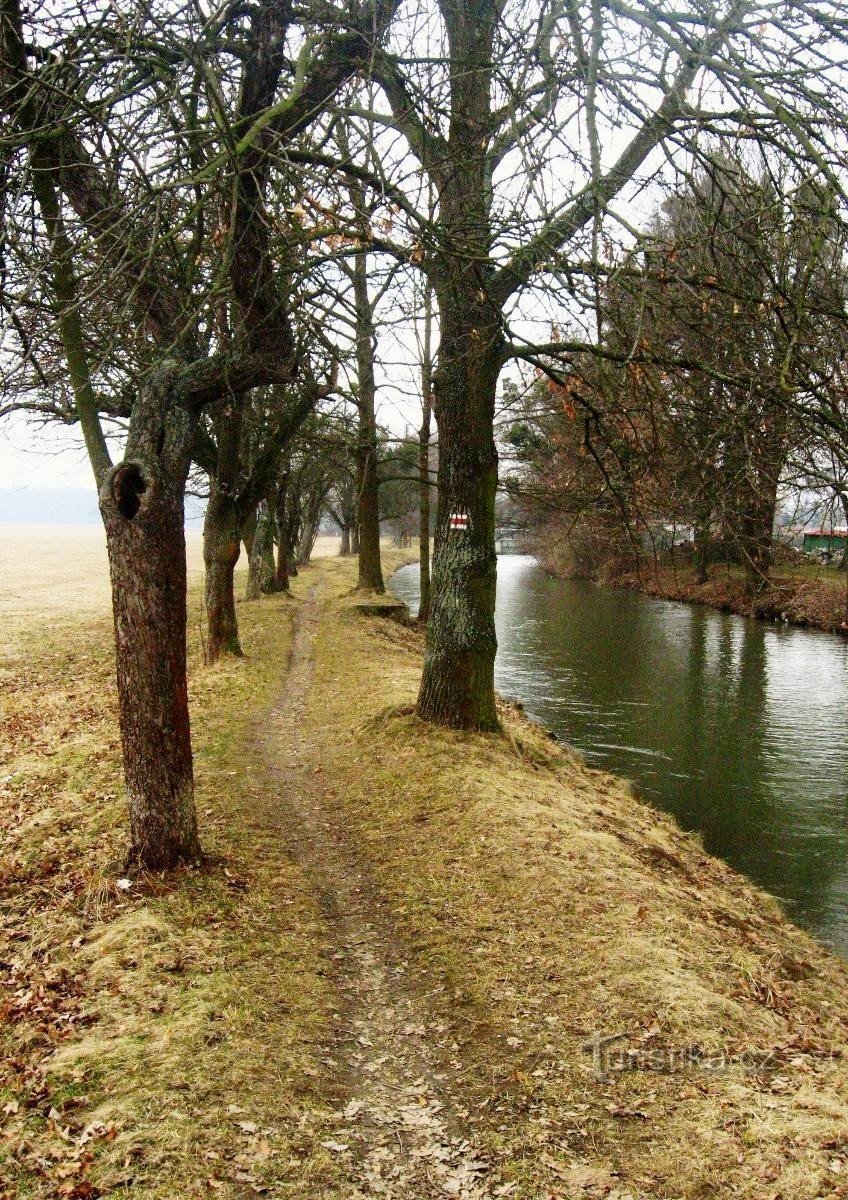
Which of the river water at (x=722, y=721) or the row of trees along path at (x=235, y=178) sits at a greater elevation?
the row of trees along path at (x=235, y=178)

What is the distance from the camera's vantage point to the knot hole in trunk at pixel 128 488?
5820mm

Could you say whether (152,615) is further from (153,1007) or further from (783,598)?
(783,598)

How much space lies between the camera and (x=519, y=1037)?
486 centimetres

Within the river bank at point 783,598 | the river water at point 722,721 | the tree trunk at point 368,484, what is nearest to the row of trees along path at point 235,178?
the river water at point 722,721

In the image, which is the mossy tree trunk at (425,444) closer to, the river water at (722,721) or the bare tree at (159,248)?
the river water at (722,721)

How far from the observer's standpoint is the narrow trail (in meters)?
3.82

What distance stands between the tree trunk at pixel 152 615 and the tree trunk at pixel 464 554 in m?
4.01

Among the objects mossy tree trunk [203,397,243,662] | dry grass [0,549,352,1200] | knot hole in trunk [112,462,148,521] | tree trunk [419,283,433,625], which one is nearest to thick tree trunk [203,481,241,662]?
mossy tree trunk [203,397,243,662]

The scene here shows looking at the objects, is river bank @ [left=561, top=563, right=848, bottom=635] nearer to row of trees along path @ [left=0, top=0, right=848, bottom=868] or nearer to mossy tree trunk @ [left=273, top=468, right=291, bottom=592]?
mossy tree trunk @ [left=273, top=468, right=291, bottom=592]

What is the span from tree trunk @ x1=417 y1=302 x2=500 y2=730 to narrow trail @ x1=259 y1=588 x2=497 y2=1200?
231cm

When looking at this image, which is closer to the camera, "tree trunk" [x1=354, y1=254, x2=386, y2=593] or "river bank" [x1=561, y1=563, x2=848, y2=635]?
"tree trunk" [x1=354, y1=254, x2=386, y2=593]

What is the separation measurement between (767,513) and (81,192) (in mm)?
6255

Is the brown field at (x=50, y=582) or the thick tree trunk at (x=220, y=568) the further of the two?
the brown field at (x=50, y=582)

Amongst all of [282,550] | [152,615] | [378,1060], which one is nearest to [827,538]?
[152,615]
